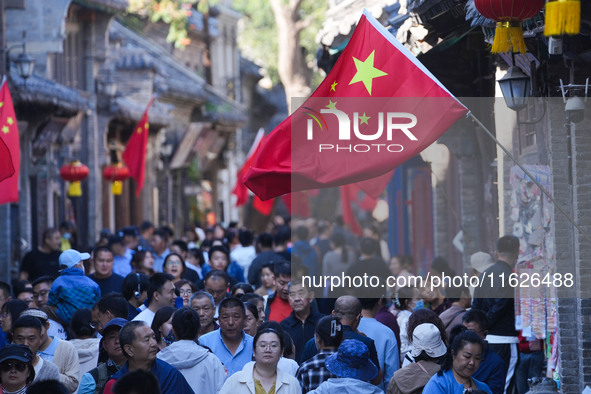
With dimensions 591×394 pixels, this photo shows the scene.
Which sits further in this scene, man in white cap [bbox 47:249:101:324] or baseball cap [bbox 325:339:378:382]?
man in white cap [bbox 47:249:101:324]

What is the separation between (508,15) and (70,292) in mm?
4647

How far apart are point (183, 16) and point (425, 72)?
23.8 meters

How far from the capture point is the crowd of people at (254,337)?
809 cm

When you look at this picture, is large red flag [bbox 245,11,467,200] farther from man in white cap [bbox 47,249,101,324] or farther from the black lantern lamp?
the black lantern lamp

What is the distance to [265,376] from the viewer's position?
8477 millimetres

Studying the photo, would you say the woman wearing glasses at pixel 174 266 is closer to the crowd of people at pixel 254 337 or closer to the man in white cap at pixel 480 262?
the crowd of people at pixel 254 337

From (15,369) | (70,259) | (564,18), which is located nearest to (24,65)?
(70,259)

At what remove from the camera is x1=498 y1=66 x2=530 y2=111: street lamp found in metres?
11.4

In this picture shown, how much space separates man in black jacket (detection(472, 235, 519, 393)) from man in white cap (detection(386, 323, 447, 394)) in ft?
11.2

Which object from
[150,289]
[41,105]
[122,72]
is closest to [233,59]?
[122,72]

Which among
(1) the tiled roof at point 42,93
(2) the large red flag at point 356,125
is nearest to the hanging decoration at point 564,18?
(2) the large red flag at point 356,125

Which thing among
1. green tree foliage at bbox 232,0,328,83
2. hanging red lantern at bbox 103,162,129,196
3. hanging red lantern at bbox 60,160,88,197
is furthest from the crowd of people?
green tree foliage at bbox 232,0,328,83

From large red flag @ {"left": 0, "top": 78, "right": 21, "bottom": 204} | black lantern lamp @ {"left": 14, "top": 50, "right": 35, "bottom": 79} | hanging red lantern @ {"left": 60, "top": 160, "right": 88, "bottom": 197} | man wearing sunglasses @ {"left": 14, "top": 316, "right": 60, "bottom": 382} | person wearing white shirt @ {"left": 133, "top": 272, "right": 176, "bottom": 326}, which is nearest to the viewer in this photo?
man wearing sunglasses @ {"left": 14, "top": 316, "right": 60, "bottom": 382}

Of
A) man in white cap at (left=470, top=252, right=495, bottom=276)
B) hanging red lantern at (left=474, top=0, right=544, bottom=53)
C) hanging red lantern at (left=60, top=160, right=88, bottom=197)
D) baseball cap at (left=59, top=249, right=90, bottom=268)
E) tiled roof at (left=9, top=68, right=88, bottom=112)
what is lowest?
man in white cap at (left=470, top=252, right=495, bottom=276)
